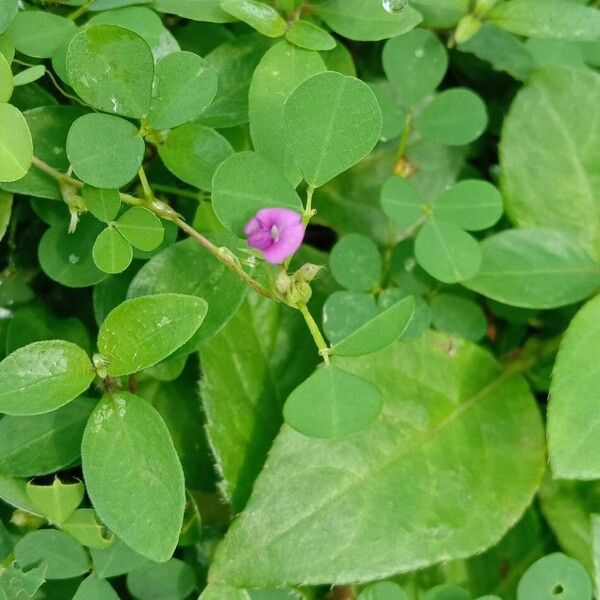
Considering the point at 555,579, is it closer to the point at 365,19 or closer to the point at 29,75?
the point at 365,19

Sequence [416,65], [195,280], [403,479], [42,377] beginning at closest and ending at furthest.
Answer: [42,377]
[195,280]
[403,479]
[416,65]

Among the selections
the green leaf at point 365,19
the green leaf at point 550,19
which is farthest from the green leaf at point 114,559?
the green leaf at point 550,19

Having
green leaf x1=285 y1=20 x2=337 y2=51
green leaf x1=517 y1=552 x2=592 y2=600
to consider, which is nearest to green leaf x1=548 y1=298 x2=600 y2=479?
green leaf x1=517 y1=552 x2=592 y2=600

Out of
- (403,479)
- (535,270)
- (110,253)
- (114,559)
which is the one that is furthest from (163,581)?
(535,270)

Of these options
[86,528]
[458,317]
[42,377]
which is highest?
[42,377]

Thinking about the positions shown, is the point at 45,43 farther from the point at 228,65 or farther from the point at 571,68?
the point at 571,68
